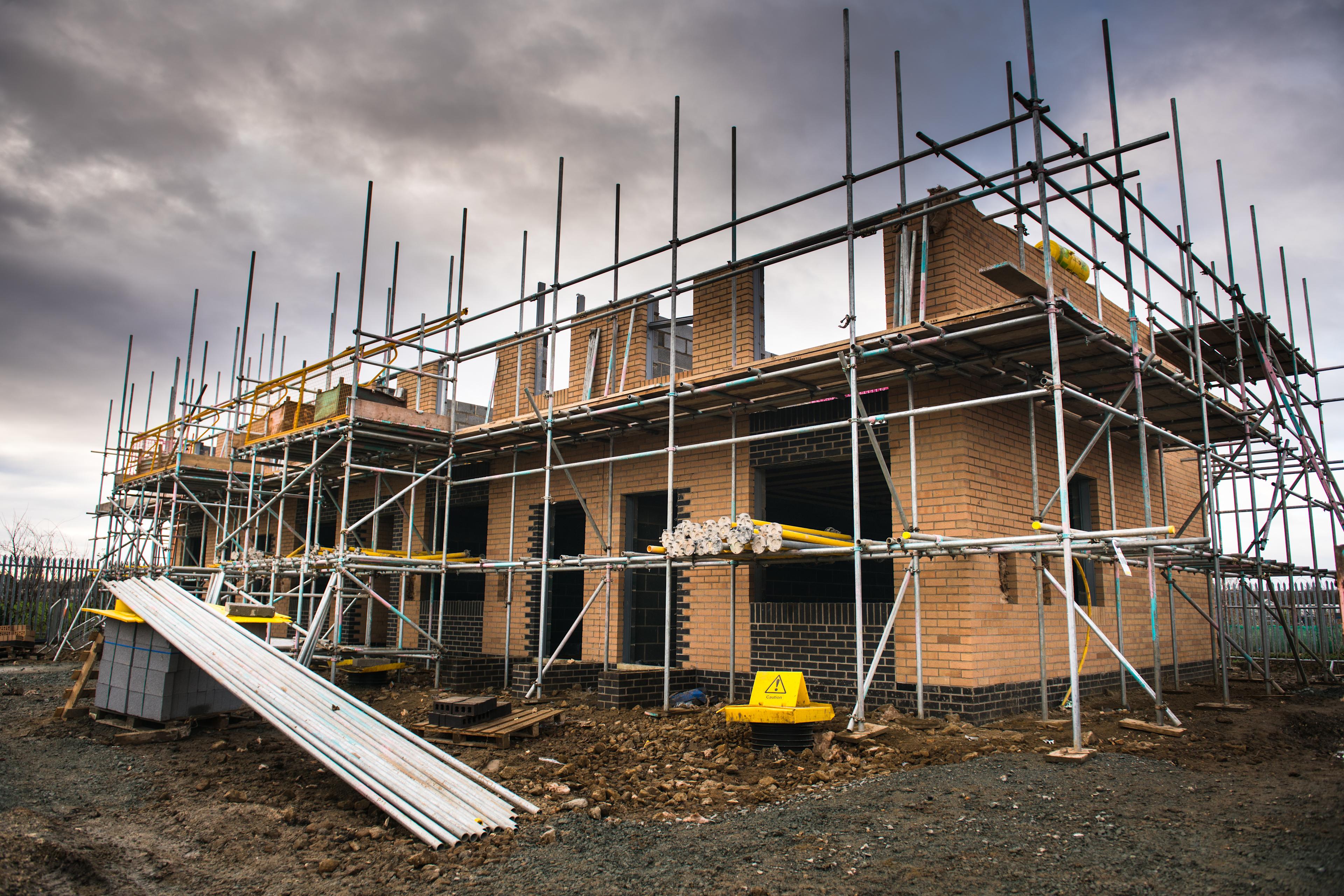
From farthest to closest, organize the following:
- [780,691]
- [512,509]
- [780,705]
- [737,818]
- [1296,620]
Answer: [1296,620], [512,509], [780,691], [780,705], [737,818]

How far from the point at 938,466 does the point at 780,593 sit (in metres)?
4.79

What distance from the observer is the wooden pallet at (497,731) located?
8.16 metres

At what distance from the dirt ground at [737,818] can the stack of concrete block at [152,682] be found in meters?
0.48

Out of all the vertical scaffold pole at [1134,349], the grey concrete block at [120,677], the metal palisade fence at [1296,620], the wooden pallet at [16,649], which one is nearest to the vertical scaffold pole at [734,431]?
the vertical scaffold pole at [1134,349]

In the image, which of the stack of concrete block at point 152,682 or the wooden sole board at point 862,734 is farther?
the stack of concrete block at point 152,682

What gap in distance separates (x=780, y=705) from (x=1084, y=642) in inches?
190

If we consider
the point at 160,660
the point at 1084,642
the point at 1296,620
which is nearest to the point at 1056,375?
the point at 1084,642

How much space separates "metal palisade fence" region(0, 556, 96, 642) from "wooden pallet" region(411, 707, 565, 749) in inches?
658

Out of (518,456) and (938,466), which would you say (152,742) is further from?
(938,466)

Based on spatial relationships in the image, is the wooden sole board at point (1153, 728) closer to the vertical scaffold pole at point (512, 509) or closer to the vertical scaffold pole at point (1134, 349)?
the vertical scaffold pole at point (1134, 349)

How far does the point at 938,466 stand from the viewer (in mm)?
8891

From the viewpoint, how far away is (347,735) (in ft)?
21.7

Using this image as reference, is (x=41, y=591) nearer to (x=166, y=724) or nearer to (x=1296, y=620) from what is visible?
(x=166, y=724)

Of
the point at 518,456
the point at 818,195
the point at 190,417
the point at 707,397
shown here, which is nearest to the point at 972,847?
the point at 707,397
